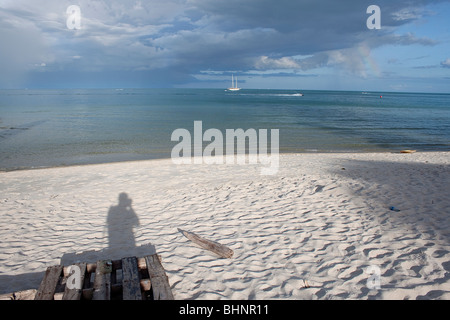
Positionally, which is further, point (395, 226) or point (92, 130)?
point (92, 130)

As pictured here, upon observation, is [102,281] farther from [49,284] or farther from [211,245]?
[211,245]

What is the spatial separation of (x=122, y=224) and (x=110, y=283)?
2932 millimetres

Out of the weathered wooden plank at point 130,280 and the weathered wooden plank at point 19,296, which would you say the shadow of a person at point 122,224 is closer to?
the weathered wooden plank at point 130,280

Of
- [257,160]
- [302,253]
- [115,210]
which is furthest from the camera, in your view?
[257,160]

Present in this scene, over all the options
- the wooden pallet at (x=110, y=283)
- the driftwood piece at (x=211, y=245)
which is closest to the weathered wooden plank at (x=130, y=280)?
the wooden pallet at (x=110, y=283)

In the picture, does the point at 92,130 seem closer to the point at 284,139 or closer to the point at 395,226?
the point at 284,139

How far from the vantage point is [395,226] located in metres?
5.77

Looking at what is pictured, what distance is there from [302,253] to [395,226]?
7.43 ft

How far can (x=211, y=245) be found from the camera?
Answer: 5.21 metres

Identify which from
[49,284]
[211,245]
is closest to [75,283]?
[49,284]

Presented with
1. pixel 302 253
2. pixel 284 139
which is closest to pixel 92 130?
pixel 284 139

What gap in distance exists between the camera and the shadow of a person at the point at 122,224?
18.5ft

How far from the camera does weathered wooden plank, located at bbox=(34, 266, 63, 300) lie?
137 inches

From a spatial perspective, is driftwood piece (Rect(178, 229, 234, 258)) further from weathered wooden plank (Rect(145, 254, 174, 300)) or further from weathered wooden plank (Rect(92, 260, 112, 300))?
weathered wooden plank (Rect(92, 260, 112, 300))
